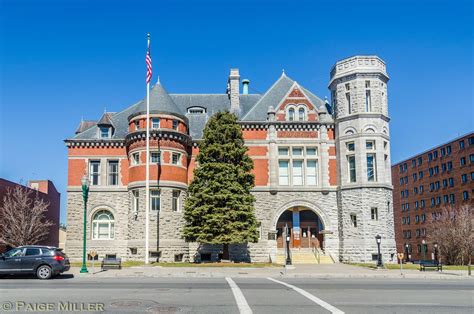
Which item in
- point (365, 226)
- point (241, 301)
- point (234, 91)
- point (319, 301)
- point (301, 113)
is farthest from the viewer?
point (234, 91)

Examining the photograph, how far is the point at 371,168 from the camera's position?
37.6m

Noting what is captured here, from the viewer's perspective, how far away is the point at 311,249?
3888 centimetres

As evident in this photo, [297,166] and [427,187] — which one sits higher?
[427,187]

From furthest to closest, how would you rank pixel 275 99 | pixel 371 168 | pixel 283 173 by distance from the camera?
pixel 275 99, pixel 283 173, pixel 371 168

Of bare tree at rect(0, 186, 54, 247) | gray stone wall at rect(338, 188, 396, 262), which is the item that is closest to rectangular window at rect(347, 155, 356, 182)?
gray stone wall at rect(338, 188, 396, 262)

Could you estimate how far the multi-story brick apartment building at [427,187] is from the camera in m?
77.1

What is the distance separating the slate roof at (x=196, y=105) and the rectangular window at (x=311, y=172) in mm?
4784

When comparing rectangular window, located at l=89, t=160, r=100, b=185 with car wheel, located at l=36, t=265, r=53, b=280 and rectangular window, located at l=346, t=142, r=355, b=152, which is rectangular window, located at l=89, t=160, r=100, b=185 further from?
rectangular window, located at l=346, t=142, r=355, b=152

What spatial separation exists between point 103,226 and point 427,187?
223 feet

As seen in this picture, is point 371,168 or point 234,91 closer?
point 371,168

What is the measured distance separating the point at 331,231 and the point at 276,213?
476 cm

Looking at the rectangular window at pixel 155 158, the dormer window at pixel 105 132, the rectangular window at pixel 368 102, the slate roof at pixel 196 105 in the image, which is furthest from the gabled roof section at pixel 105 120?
the rectangular window at pixel 368 102

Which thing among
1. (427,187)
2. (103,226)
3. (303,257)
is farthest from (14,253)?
(427,187)

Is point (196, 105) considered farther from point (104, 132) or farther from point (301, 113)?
point (301, 113)
